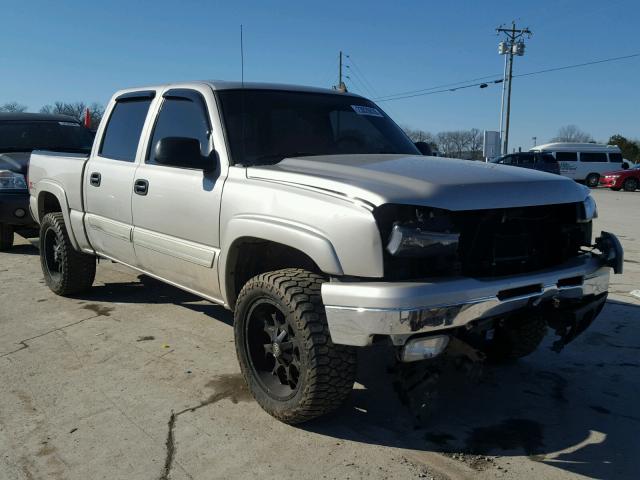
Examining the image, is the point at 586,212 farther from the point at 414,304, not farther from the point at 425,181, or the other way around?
the point at 414,304

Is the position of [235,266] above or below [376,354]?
above

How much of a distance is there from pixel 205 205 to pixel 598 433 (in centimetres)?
260

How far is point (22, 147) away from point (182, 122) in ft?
18.0

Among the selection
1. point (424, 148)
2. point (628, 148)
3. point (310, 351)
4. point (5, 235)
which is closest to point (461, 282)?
point (310, 351)

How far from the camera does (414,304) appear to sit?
250cm

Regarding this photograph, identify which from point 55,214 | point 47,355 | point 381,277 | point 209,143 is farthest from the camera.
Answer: point 55,214

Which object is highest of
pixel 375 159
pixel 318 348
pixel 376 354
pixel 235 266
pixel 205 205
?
pixel 375 159

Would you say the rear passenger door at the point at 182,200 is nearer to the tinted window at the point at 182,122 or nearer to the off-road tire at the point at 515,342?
the tinted window at the point at 182,122

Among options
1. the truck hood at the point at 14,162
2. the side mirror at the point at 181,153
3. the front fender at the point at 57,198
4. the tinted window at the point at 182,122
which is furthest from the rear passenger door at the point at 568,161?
the side mirror at the point at 181,153

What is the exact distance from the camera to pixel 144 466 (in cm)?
277

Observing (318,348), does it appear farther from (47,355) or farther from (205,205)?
(47,355)

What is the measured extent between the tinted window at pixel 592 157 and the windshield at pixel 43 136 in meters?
29.5

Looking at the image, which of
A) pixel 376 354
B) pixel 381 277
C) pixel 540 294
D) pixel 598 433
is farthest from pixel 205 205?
pixel 598 433

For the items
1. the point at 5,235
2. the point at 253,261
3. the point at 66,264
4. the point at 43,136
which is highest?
the point at 43,136
